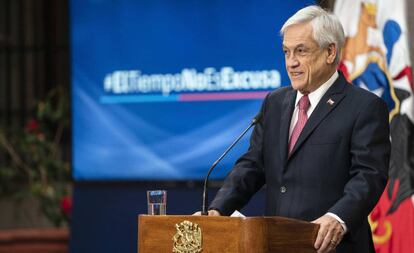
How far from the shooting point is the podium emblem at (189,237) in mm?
3242

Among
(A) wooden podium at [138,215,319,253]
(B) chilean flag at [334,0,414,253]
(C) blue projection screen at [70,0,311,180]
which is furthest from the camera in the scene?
(C) blue projection screen at [70,0,311,180]

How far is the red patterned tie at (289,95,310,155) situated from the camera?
3613 millimetres

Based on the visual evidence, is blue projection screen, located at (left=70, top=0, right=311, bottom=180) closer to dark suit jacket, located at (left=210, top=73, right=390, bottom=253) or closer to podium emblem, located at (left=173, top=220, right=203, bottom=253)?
dark suit jacket, located at (left=210, top=73, right=390, bottom=253)

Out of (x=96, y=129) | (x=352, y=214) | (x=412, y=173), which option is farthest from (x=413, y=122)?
(x=96, y=129)

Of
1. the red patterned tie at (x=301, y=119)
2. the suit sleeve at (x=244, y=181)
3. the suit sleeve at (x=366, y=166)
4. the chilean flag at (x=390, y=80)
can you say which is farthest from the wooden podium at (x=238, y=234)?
the chilean flag at (x=390, y=80)

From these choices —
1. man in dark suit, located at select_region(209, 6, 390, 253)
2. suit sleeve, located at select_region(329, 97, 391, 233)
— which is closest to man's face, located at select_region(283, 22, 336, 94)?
man in dark suit, located at select_region(209, 6, 390, 253)

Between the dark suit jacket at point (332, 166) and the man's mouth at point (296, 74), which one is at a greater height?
the man's mouth at point (296, 74)

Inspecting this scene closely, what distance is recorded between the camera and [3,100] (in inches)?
Result: 384

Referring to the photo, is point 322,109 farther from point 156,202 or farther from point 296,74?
point 156,202

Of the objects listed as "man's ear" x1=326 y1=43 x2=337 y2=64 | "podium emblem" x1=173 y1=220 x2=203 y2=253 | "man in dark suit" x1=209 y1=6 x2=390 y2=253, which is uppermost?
"man's ear" x1=326 y1=43 x2=337 y2=64

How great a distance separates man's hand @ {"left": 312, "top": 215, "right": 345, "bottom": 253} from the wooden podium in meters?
0.02

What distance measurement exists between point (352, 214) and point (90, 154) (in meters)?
2.96

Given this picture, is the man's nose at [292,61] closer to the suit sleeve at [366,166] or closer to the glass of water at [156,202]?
A: the suit sleeve at [366,166]

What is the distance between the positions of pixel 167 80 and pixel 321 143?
7.93ft
